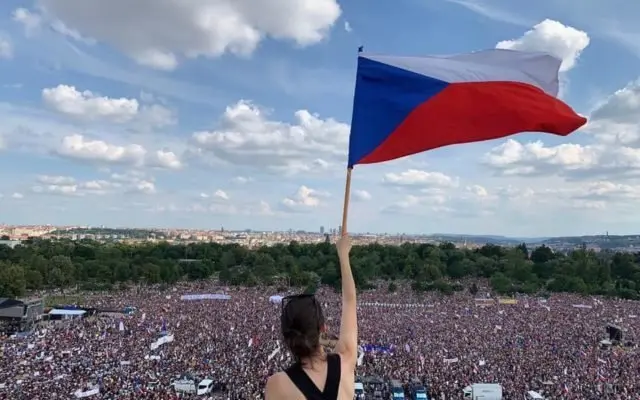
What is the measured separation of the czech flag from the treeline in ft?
163

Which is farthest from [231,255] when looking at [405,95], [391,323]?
[405,95]

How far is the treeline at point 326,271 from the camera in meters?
56.3

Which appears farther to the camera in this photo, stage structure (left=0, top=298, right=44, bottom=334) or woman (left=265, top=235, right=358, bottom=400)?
stage structure (left=0, top=298, right=44, bottom=334)

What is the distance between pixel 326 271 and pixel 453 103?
192 ft

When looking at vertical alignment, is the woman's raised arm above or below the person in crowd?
above

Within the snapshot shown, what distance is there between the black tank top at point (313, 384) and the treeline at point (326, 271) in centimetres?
5116

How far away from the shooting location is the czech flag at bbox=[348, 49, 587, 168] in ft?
14.1

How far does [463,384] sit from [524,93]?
16.7m

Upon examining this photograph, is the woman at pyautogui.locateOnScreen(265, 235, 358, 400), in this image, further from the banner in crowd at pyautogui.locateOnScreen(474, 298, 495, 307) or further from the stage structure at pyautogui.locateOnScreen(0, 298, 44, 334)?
the banner in crowd at pyautogui.locateOnScreen(474, 298, 495, 307)

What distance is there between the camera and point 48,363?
858 inches

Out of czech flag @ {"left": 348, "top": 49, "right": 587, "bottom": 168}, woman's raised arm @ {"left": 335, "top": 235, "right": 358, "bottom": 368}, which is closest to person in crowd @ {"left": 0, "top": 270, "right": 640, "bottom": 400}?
czech flag @ {"left": 348, "top": 49, "right": 587, "bottom": 168}

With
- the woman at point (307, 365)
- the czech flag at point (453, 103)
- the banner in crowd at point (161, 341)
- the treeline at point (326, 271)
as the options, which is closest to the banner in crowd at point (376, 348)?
the banner in crowd at point (161, 341)

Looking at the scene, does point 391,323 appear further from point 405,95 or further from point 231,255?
point 231,255

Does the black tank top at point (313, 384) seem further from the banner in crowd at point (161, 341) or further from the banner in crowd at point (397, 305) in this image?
the banner in crowd at point (397, 305)
